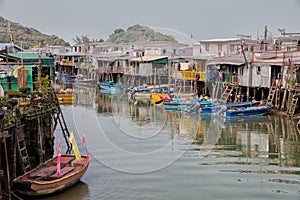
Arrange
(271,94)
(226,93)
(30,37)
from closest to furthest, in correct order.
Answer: (271,94) → (226,93) → (30,37)

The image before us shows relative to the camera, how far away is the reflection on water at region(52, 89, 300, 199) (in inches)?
524

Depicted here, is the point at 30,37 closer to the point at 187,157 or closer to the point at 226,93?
the point at 226,93

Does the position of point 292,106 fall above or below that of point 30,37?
below

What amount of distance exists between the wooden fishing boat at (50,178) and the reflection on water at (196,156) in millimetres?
766

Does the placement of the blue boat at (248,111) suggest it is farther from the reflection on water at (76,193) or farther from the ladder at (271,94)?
the reflection on water at (76,193)

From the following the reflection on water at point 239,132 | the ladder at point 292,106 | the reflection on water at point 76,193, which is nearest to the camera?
the reflection on water at point 76,193

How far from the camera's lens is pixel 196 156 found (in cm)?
1762

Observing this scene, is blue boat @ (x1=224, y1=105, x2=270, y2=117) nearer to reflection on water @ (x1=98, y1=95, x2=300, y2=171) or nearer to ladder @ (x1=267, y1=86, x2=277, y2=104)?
reflection on water @ (x1=98, y1=95, x2=300, y2=171)

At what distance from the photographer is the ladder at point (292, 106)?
26.9 meters

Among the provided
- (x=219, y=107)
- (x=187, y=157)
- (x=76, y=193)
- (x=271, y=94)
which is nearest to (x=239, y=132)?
(x=219, y=107)

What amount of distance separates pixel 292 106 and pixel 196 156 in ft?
44.0

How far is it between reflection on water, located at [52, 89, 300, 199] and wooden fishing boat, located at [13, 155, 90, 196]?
0.77 meters

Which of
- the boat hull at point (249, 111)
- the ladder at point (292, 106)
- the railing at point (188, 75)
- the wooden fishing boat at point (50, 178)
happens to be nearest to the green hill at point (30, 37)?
the railing at point (188, 75)

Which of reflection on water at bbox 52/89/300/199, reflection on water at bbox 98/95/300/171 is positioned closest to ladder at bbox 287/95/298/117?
reflection on water at bbox 98/95/300/171
